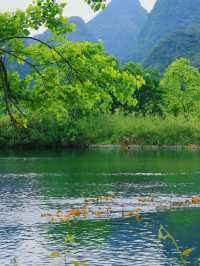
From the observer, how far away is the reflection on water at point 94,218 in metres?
36.2

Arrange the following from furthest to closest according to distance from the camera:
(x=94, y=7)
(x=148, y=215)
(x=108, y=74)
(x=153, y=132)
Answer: (x=153, y=132) < (x=148, y=215) < (x=108, y=74) < (x=94, y=7)

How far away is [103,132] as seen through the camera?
145750 mm

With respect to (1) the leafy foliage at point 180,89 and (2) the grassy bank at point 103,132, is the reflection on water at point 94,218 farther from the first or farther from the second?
(1) the leafy foliage at point 180,89

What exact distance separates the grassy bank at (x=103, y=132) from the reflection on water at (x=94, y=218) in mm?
42382

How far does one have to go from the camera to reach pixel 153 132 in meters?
143

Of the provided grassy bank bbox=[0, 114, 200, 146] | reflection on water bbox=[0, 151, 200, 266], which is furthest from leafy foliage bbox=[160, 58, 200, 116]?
reflection on water bbox=[0, 151, 200, 266]

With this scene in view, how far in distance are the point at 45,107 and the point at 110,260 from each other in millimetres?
16677

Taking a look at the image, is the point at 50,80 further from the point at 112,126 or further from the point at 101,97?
the point at 112,126

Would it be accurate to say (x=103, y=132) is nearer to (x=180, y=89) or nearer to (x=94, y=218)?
(x=180, y=89)

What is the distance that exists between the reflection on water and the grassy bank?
42382mm

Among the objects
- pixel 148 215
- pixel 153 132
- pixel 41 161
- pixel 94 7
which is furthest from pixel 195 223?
pixel 153 132

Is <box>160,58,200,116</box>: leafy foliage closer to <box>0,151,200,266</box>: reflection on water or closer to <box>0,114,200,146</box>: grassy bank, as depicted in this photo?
<box>0,114,200,146</box>: grassy bank

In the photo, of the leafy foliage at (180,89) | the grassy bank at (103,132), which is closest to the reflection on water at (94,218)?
the grassy bank at (103,132)

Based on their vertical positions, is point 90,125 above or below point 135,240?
above
